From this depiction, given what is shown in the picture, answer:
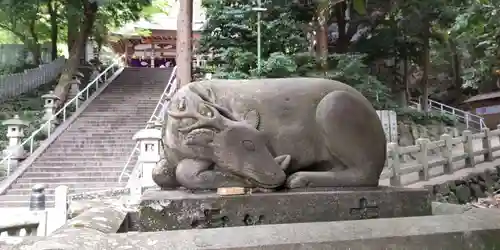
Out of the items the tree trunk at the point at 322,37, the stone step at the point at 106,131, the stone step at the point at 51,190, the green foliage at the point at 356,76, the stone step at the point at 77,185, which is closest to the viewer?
the stone step at the point at 51,190

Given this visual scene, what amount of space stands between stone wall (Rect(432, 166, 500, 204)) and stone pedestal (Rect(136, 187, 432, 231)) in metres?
6.28

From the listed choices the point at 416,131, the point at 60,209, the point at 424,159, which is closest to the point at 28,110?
the point at 60,209

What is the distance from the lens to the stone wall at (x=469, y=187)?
9.01m

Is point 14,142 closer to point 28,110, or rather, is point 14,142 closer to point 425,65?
point 28,110

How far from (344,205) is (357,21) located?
17.6 meters

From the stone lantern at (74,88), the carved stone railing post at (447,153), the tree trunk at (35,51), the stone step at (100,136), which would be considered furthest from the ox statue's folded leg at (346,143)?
the tree trunk at (35,51)

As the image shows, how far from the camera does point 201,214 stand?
2725 mm

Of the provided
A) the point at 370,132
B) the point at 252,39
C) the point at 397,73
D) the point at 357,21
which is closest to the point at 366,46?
the point at 357,21

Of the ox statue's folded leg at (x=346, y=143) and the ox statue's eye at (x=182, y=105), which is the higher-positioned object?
the ox statue's eye at (x=182, y=105)

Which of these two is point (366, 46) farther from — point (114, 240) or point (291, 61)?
point (114, 240)

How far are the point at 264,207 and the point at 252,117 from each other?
0.61m

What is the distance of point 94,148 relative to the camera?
13109 millimetres

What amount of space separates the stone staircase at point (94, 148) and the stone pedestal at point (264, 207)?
7611 millimetres

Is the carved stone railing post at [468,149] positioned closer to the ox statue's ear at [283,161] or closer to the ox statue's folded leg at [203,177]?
the ox statue's ear at [283,161]
